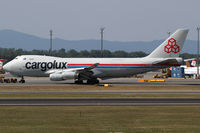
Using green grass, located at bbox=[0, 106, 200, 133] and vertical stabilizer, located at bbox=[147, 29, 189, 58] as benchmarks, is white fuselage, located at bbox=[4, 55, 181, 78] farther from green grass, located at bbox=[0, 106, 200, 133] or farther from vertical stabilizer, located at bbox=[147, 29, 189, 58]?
green grass, located at bbox=[0, 106, 200, 133]

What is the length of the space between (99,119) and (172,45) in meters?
36.8

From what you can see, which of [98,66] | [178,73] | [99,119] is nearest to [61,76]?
[98,66]

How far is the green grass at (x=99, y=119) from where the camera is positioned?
20.1m

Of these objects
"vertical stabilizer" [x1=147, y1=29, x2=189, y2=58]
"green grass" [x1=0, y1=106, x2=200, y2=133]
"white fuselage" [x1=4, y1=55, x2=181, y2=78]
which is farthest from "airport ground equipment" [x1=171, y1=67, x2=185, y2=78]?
"green grass" [x1=0, y1=106, x2=200, y2=133]

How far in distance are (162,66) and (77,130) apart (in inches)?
1555

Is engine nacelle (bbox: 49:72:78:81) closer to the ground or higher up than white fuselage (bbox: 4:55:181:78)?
closer to the ground

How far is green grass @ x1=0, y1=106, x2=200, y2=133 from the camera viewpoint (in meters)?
20.1

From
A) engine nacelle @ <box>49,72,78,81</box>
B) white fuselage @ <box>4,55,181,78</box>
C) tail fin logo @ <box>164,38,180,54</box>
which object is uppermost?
tail fin logo @ <box>164,38,180,54</box>

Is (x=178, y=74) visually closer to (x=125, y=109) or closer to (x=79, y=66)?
(x=79, y=66)

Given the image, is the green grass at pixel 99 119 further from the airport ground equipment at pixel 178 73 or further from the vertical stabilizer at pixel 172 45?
the airport ground equipment at pixel 178 73

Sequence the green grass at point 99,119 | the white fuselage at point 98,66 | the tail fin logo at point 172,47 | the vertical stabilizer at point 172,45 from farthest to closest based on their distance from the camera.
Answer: the white fuselage at point 98,66, the tail fin logo at point 172,47, the vertical stabilizer at point 172,45, the green grass at point 99,119

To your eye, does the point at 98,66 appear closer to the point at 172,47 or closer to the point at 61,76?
the point at 61,76

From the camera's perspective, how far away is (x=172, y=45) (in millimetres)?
57906

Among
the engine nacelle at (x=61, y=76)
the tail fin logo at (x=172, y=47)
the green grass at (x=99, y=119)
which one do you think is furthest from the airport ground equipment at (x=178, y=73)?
the green grass at (x=99, y=119)
